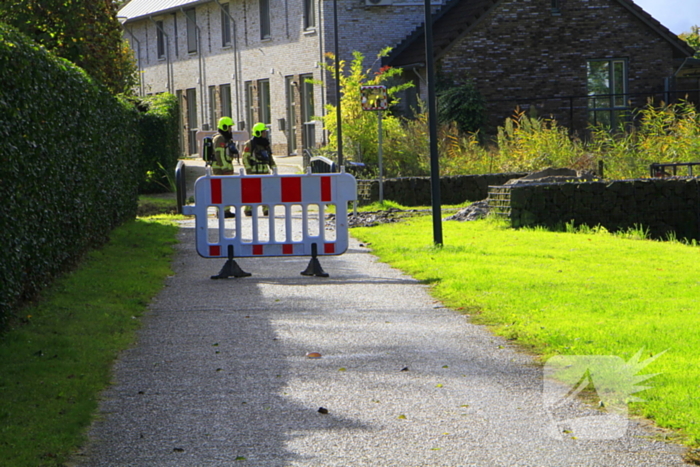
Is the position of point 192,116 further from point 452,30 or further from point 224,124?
point 224,124

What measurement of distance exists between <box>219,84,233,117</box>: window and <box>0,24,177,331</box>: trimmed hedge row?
30078mm

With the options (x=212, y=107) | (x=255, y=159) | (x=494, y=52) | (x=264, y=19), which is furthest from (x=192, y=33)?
(x=255, y=159)

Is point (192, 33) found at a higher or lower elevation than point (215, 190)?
higher

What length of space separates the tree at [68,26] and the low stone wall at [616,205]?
22.9 ft

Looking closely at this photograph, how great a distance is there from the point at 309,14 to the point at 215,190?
26591 millimetres

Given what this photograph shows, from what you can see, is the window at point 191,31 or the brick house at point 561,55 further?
the window at point 191,31

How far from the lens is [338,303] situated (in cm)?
945

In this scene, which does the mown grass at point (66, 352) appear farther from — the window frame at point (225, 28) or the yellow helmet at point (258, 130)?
the window frame at point (225, 28)

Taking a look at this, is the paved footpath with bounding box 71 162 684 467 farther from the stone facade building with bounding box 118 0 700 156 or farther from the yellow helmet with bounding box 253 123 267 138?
the stone facade building with bounding box 118 0 700 156

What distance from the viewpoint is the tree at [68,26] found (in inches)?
655

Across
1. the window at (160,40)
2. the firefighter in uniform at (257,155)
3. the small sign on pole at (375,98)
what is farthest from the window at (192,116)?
the firefighter in uniform at (257,155)

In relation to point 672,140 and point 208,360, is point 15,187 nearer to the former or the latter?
point 208,360

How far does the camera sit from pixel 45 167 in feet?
29.1

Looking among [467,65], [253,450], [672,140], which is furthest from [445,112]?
[253,450]
